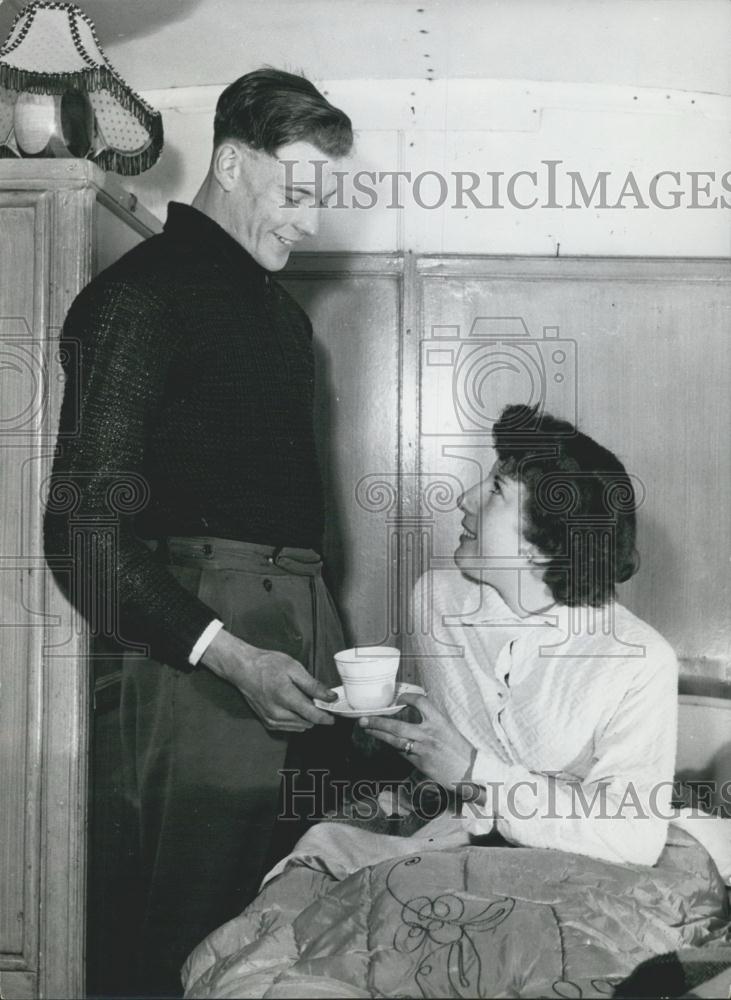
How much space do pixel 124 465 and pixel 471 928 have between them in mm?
750

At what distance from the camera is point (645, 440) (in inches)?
74.8

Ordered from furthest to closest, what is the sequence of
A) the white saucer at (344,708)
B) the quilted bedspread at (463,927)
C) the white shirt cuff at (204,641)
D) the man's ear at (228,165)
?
the man's ear at (228,165)
the white shirt cuff at (204,641)
the white saucer at (344,708)
the quilted bedspread at (463,927)

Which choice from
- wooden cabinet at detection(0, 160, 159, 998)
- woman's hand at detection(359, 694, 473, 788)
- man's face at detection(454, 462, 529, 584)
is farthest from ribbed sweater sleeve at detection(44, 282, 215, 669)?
man's face at detection(454, 462, 529, 584)

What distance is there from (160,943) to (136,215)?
3.98 ft

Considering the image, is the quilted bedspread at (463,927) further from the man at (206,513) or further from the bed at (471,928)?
the man at (206,513)

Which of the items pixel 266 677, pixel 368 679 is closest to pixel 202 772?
pixel 266 677

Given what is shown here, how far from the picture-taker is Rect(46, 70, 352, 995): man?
1.37 meters

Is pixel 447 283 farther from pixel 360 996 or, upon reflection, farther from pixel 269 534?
pixel 360 996

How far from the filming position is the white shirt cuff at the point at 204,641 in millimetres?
1377

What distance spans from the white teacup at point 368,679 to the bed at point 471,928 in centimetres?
20

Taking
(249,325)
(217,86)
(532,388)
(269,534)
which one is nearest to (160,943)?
(269,534)

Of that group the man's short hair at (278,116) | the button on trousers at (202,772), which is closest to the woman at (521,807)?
the button on trousers at (202,772)

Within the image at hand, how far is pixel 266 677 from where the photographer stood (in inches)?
54.9

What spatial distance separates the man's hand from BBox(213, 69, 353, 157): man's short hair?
743mm
